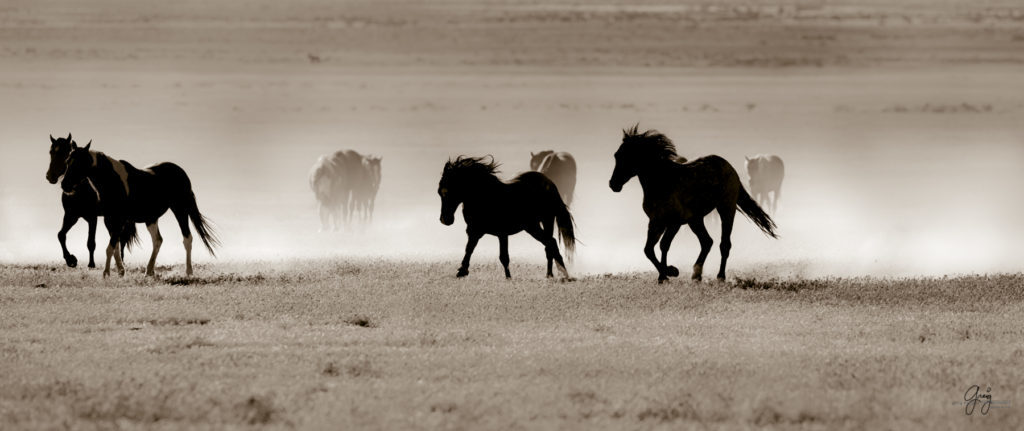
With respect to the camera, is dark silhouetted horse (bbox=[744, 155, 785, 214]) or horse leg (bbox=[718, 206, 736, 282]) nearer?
horse leg (bbox=[718, 206, 736, 282])

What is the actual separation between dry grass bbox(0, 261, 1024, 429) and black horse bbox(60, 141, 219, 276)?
0.79 metres

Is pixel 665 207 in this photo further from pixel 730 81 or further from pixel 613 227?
pixel 730 81

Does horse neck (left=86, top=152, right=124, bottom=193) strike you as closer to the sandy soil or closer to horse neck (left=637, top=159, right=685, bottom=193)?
the sandy soil

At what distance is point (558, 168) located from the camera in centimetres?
2911

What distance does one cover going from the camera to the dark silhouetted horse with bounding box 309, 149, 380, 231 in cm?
3519

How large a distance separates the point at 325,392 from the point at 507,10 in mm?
94301

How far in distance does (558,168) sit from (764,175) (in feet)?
36.3

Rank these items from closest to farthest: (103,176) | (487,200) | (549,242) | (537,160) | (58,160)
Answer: (487,200), (58,160), (549,242), (103,176), (537,160)

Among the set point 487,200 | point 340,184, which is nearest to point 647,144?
point 487,200

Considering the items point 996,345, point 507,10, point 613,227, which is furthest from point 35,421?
point 507,10

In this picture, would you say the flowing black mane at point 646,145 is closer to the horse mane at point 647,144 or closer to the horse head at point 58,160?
the horse mane at point 647,144

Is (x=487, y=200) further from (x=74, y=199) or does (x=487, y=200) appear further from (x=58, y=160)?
(x=74, y=199)

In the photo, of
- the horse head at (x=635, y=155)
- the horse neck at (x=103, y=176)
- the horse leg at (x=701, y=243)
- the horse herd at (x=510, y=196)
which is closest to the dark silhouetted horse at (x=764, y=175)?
the horse herd at (x=510, y=196)

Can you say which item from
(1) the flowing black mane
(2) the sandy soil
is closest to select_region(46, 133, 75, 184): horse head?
(2) the sandy soil
